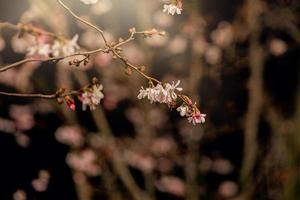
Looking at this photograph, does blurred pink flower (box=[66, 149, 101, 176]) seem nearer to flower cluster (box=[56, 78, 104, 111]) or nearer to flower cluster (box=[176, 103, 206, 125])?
flower cluster (box=[176, 103, 206, 125])

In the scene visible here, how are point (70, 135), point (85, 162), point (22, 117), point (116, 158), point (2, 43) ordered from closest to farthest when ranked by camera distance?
point (116, 158), point (2, 43), point (70, 135), point (22, 117), point (85, 162)

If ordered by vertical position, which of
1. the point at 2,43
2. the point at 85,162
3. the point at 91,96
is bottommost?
the point at 91,96

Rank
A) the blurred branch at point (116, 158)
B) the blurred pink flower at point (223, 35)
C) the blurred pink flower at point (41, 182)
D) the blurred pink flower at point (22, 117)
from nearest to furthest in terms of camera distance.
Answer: the blurred branch at point (116, 158), the blurred pink flower at point (41, 182), the blurred pink flower at point (22, 117), the blurred pink flower at point (223, 35)

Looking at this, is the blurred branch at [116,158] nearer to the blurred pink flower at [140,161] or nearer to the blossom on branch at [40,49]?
the blurred pink flower at [140,161]

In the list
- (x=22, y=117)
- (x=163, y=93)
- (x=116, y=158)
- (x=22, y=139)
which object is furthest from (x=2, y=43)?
(x=163, y=93)

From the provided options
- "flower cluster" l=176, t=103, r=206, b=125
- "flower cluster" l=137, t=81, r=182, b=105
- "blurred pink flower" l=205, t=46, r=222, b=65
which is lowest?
"flower cluster" l=176, t=103, r=206, b=125

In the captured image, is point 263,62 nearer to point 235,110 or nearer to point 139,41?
point 235,110

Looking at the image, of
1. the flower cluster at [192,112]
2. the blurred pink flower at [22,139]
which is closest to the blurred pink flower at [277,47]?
the blurred pink flower at [22,139]

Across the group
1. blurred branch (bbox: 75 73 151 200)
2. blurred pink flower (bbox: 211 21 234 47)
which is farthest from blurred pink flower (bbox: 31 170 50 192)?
blurred pink flower (bbox: 211 21 234 47)

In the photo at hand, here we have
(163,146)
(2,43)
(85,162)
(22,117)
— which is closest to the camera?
(2,43)

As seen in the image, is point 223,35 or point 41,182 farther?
point 223,35

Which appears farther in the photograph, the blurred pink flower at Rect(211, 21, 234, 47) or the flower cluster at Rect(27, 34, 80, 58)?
the blurred pink flower at Rect(211, 21, 234, 47)

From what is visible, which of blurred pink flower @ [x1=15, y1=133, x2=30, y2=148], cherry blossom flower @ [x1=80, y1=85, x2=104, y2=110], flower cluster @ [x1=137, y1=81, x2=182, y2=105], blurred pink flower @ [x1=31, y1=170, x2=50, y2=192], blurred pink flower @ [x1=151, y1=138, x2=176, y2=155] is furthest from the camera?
blurred pink flower @ [x1=151, y1=138, x2=176, y2=155]

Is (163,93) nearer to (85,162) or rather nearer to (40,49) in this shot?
(40,49)
